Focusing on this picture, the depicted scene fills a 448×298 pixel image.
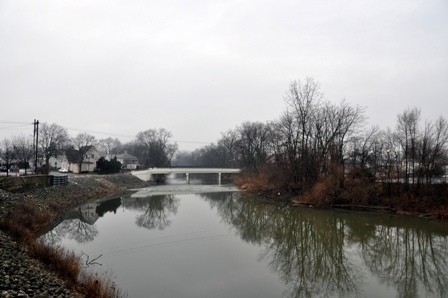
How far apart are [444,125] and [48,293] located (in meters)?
28.4

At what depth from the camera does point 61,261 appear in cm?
1034

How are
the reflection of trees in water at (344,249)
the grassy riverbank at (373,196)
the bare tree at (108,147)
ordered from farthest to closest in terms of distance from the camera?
the bare tree at (108,147)
the grassy riverbank at (373,196)
the reflection of trees in water at (344,249)

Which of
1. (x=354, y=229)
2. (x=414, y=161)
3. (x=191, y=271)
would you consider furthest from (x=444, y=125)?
(x=191, y=271)

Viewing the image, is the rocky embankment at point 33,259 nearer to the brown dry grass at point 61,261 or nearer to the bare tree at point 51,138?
the brown dry grass at point 61,261

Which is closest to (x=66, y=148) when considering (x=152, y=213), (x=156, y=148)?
(x=156, y=148)

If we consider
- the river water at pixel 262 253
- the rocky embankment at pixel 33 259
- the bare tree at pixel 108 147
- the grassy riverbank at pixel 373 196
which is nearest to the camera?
the rocky embankment at pixel 33 259

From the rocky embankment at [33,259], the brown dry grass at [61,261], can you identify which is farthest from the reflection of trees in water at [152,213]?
the brown dry grass at [61,261]

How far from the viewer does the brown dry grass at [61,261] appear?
8484 millimetres

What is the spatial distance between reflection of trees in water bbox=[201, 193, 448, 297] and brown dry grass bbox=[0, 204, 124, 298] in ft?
18.2

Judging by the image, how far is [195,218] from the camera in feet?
75.3

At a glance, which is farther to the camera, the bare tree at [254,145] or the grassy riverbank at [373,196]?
the bare tree at [254,145]

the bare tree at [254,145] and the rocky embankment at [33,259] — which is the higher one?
the bare tree at [254,145]

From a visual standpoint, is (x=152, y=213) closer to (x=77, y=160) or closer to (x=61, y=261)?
(x=61, y=261)

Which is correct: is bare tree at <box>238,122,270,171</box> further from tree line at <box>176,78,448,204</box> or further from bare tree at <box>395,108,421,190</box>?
bare tree at <box>395,108,421,190</box>
